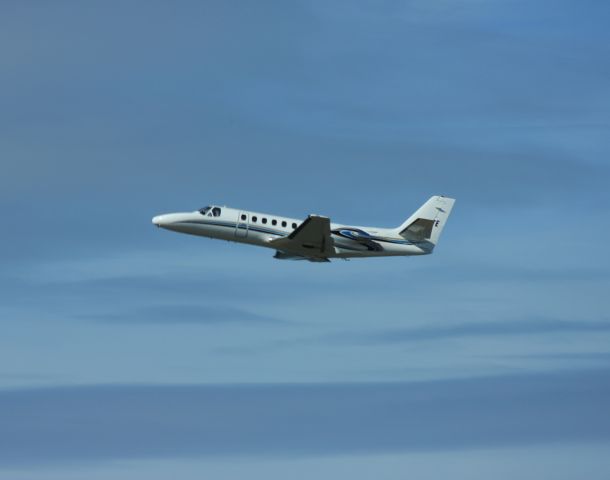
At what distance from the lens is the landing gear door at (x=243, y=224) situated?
10825 cm

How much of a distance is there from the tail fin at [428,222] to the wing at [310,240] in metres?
9.52

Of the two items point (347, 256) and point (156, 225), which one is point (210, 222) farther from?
point (347, 256)

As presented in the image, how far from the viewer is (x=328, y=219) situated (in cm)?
10350

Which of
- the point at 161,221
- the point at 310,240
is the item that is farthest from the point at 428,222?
the point at 161,221

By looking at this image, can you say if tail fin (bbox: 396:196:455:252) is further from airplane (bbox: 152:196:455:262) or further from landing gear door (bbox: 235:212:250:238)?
landing gear door (bbox: 235:212:250:238)

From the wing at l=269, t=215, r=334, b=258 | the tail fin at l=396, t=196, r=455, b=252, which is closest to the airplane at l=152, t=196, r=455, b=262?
the wing at l=269, t=215, r=334, b=258

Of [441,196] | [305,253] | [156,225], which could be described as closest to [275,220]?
[305,253]

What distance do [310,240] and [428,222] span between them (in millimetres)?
14164

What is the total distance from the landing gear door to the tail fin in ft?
47.6

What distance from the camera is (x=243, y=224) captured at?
355ft

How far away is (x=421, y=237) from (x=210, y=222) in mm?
19865

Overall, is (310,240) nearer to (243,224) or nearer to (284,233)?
(284,233)

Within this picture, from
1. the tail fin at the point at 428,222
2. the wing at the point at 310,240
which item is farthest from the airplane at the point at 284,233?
the tail fin at the point at 428,222

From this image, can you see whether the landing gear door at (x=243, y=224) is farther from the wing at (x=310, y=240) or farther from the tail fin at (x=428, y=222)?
the tail fin at (x=428, y=222)
